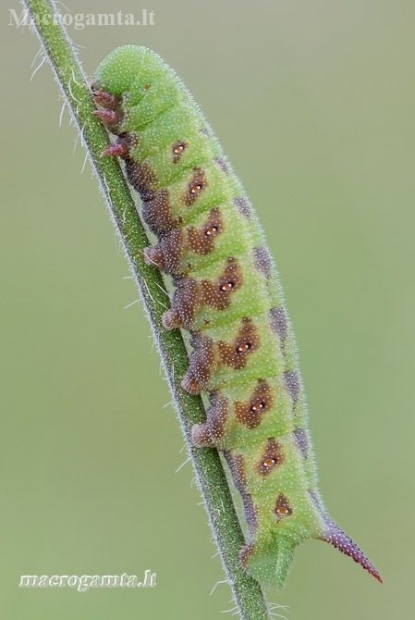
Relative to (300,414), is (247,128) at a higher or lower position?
higher

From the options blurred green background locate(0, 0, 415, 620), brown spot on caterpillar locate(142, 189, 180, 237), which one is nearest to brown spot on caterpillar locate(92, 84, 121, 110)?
brown spot on caterpillar locate(142, 189, 180, 237)

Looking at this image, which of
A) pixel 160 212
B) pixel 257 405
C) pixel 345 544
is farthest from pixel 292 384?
pixel 160 212

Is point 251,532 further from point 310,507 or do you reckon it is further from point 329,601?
point 329,601

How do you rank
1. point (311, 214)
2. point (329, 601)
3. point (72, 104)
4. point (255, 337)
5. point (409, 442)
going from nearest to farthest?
1. point (72, 104)
2. point (255, 337)
3. point (329, 601)
4. point (409, 442)
5. point (311, 214)

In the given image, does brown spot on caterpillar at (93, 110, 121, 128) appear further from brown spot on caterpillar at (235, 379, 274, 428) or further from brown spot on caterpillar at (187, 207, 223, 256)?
brown spot on caterpillar at (235, 379, 274, 428)

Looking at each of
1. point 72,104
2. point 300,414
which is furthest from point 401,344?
point 72,104

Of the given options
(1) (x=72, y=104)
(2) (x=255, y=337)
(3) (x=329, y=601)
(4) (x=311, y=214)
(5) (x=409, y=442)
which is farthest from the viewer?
(4) (x=311, y=214)

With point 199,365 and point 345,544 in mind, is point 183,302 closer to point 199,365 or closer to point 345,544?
point 199,365
